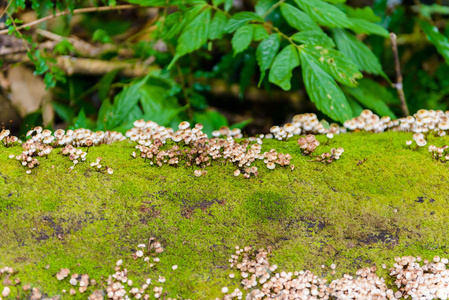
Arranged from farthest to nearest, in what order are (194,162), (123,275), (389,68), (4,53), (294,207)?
(389,68) → (4,53) → (194,162) → (294,207) → (123,275)

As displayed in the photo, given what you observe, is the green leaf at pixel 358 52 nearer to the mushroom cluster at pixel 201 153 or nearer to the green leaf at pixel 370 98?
the green leaf at pixel 370 98

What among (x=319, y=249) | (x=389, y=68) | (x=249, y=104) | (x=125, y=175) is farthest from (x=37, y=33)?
(x=389, y=68)

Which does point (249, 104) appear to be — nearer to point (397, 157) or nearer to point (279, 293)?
point (397, 157)

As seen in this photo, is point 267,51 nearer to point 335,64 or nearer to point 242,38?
point 242,38

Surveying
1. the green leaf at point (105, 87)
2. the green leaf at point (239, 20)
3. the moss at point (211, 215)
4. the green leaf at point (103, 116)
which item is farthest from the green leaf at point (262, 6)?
the green leaf at point (105, 87)

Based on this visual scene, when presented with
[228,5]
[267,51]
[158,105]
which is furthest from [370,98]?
[158,105]

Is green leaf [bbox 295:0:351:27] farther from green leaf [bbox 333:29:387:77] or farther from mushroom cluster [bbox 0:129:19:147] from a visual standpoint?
mushroom cluster [bbox 0:129:19:147]
